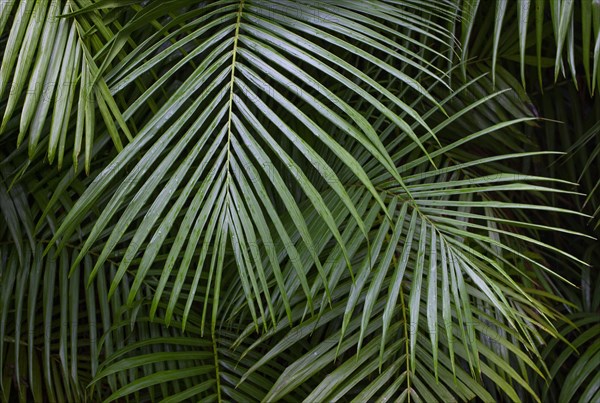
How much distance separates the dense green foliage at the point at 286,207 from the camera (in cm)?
68

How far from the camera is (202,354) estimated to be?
0.94m

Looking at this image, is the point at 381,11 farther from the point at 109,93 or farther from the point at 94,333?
the point at 94,333

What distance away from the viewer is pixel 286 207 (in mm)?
677

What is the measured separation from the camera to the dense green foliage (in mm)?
679

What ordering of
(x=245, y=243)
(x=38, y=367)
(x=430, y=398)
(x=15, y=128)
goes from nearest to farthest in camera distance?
1. (x=245, y=243)
2. (x=430, y=398)
3. (x=15, y=128)
4. (x=38, y=367)

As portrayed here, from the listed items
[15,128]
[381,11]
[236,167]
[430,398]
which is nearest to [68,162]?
[15,128]

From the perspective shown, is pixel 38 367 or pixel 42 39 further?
pixel 38 367

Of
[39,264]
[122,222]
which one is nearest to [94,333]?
[39,264]

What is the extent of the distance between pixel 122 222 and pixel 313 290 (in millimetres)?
228

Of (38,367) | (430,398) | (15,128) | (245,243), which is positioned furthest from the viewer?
(38,367)

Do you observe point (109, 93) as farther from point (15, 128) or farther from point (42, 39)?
point (15, 128)

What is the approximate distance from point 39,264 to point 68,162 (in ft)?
0.50

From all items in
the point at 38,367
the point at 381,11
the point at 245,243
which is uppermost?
the point at 381,11

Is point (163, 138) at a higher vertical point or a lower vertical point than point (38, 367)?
higher
